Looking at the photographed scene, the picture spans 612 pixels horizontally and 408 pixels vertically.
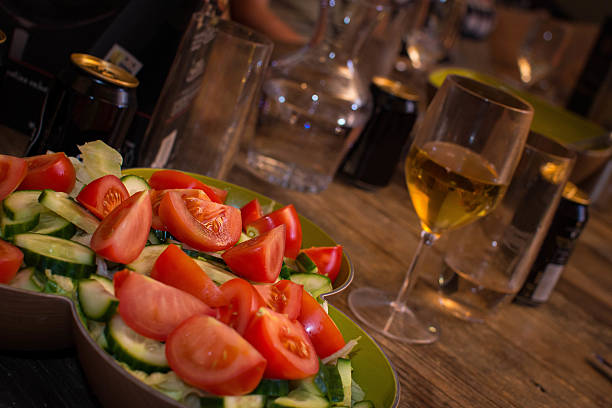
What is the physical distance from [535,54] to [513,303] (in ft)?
6.70

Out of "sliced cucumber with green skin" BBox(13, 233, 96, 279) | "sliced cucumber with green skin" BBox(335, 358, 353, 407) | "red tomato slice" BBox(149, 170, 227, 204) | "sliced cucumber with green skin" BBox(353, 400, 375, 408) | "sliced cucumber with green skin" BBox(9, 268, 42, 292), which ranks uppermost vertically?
"red tomato slice" BBox(149, 170, 227, 204)

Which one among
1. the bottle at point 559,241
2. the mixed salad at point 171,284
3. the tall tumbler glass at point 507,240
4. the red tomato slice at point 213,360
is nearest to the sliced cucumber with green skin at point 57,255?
the mixed salad at point 171,284

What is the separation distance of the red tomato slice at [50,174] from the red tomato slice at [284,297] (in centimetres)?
22

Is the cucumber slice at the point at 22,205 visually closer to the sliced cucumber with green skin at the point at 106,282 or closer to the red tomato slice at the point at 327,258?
the sliced cucumber with green skin at the point at 106,282

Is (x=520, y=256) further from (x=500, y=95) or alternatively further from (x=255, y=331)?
(x=255, y=331)

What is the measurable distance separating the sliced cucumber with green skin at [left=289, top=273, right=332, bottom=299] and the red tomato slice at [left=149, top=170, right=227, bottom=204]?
5.5 inches

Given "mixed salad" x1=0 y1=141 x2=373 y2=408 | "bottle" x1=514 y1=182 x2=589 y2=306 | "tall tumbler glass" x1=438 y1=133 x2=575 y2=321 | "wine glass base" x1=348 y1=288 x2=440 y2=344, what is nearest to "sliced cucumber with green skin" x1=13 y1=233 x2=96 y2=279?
"mixed salad" x1=0 y1=141 x2=373 y2=408

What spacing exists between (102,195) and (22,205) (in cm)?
7

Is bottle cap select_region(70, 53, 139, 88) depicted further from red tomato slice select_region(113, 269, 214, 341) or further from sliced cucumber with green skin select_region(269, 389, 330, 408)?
sliced cucumber with green skin select_region(269, 389, 330, 408)

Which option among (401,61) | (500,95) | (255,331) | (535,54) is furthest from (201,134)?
(535,54)

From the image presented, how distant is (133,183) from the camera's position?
26.9 inches

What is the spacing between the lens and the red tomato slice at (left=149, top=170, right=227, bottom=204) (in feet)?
2.45

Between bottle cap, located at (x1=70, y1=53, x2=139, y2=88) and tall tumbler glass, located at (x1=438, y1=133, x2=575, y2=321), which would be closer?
bottle cap, located at (x1=70, y1=53, x2=139, y2=88)

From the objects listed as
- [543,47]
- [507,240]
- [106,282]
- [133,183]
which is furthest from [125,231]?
[543,47]
